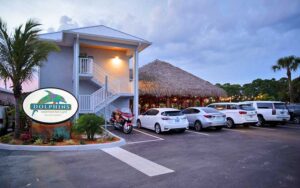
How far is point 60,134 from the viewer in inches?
347

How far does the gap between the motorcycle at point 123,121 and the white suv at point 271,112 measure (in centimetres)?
953

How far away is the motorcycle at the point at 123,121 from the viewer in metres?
11.4

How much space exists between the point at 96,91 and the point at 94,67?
98.1 inches

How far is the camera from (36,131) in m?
8.84

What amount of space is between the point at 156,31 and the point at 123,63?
7308mm

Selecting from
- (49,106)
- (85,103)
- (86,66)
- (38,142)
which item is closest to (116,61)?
(86,66)

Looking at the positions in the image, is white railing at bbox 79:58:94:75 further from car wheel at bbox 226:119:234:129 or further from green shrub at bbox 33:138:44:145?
car wheel at bbox 226:119:234:129

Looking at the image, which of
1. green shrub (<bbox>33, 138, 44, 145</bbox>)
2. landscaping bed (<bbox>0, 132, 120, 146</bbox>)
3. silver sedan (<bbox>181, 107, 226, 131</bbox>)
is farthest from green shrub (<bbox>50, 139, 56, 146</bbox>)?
silver sedan (<bbox>181, 107, 226, 131</bbox>)

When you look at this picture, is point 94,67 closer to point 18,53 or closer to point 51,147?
point 18,53

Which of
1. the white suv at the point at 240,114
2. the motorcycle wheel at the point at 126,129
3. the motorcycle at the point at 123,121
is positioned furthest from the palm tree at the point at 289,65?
the motorcycle wheel at the point at 126,129

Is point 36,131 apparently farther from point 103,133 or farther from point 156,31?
point 156,31

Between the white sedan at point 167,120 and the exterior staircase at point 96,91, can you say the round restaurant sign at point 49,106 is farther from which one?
the white sedan at point 167,120

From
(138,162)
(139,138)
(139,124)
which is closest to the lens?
(138,162)

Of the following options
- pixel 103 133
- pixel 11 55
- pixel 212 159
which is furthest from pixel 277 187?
pixel 11 55
